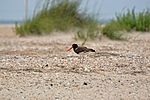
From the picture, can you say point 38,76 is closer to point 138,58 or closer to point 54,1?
point 138,58

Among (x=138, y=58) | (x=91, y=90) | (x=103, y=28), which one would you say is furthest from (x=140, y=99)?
(x=103, y=28)

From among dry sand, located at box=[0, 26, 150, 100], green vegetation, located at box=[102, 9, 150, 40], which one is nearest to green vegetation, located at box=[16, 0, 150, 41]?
green vegetation, located at box=[102, 9, 150, 40]

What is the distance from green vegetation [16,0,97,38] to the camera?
18.0m

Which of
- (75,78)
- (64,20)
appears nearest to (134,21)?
(64,20)

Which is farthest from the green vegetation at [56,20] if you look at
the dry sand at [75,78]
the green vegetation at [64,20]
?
the dry sand at [75,78]

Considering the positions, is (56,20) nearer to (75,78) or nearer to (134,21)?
(134,21)

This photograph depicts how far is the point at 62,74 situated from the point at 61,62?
1.36 m

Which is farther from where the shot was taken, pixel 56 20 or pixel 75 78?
pixel 56 20

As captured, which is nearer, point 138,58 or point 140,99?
point 140,99

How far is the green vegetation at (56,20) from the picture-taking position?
1798 cm

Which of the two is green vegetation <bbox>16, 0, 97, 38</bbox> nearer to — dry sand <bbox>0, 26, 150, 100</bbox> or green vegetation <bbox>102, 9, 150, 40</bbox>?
green vegetation <bbox>102, 9, 150, 40</bbox>

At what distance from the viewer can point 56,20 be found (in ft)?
60.0

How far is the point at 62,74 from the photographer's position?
721 centimetres

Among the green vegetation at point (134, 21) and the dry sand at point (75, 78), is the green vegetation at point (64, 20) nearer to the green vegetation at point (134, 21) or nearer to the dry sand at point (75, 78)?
the green vegetation at point (134, 21)
